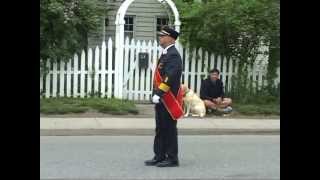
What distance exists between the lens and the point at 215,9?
15180mm

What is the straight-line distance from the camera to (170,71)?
294 inches

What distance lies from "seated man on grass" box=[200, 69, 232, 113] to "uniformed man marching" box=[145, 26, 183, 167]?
602cm

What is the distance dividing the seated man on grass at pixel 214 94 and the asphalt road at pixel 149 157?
94.1 inches

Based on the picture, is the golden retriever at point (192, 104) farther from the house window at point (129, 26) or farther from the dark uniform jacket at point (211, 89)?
the house window at point (129, 26)

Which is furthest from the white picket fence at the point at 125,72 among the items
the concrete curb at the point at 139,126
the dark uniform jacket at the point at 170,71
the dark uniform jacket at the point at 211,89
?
the dark uniform jacket at the point at 170,71

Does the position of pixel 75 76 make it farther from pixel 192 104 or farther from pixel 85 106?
pixel 192 104

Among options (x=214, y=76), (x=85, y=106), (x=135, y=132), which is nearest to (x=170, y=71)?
(x=135, y=132)

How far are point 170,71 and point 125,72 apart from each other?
7.77 metres

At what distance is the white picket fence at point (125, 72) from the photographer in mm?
14477

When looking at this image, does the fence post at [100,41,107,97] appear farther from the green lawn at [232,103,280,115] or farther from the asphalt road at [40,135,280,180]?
the asphalt road at [40,135,280,180]

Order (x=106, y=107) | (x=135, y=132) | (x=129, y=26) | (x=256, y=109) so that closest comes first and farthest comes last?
(x=135, y=132) → (x=106, y=107) → (x=256, y=109) → (x=129, y=26)

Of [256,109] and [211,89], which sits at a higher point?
[211,89]
